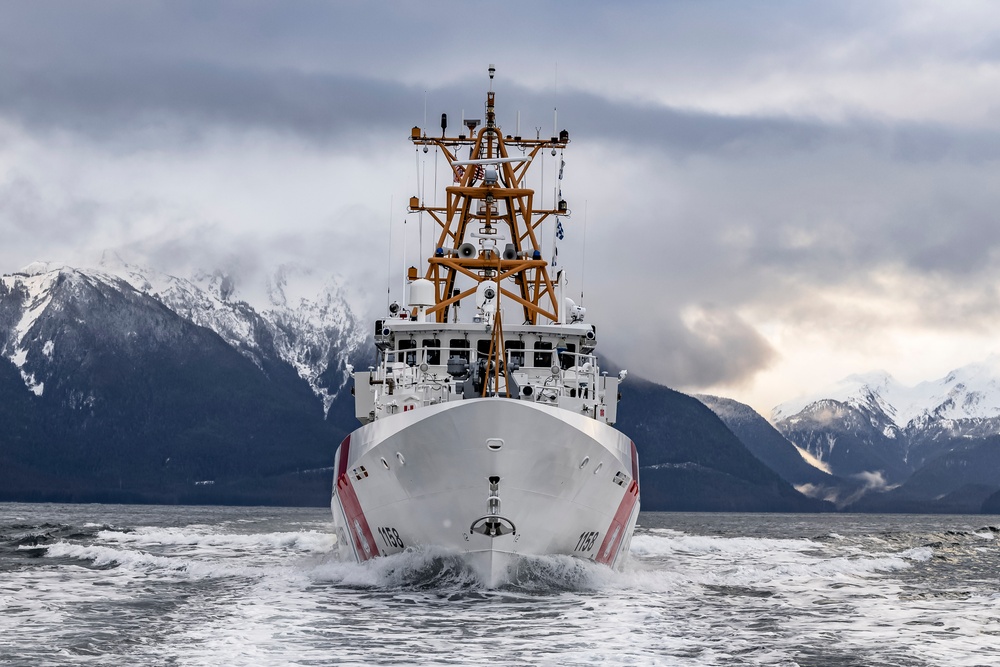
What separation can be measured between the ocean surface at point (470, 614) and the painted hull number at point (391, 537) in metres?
0.40

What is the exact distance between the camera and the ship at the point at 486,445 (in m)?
32.0

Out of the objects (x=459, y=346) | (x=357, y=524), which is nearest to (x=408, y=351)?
(x=459, y=346)

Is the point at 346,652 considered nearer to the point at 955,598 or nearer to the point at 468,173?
the point at 955,598

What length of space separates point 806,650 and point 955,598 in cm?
1382

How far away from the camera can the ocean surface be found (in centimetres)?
2544

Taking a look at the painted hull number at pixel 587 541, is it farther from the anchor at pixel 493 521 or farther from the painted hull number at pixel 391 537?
the painted hull number at pixel 391 537

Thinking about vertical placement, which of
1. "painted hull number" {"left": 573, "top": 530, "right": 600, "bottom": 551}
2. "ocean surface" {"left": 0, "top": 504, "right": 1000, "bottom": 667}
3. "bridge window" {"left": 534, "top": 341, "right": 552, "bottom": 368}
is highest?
"bridge window" {"left": 534, "top": 341, "right": 552, "bottom": 368}

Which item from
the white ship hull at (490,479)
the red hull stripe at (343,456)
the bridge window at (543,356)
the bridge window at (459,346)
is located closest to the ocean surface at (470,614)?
the white ship hull at (490,479)

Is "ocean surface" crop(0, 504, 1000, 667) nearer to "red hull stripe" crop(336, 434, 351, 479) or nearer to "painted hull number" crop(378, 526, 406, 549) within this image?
"painted hull number" crop(378, 526, 406, 549)

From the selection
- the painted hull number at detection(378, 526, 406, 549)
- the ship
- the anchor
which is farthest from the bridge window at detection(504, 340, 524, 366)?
the anchor

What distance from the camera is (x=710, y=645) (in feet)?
88.6

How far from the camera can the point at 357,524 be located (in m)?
37.5

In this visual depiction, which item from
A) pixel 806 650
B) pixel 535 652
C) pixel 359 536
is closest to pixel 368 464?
pixel 359 536

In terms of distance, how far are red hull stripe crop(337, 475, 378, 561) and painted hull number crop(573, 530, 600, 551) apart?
19.1 ft
